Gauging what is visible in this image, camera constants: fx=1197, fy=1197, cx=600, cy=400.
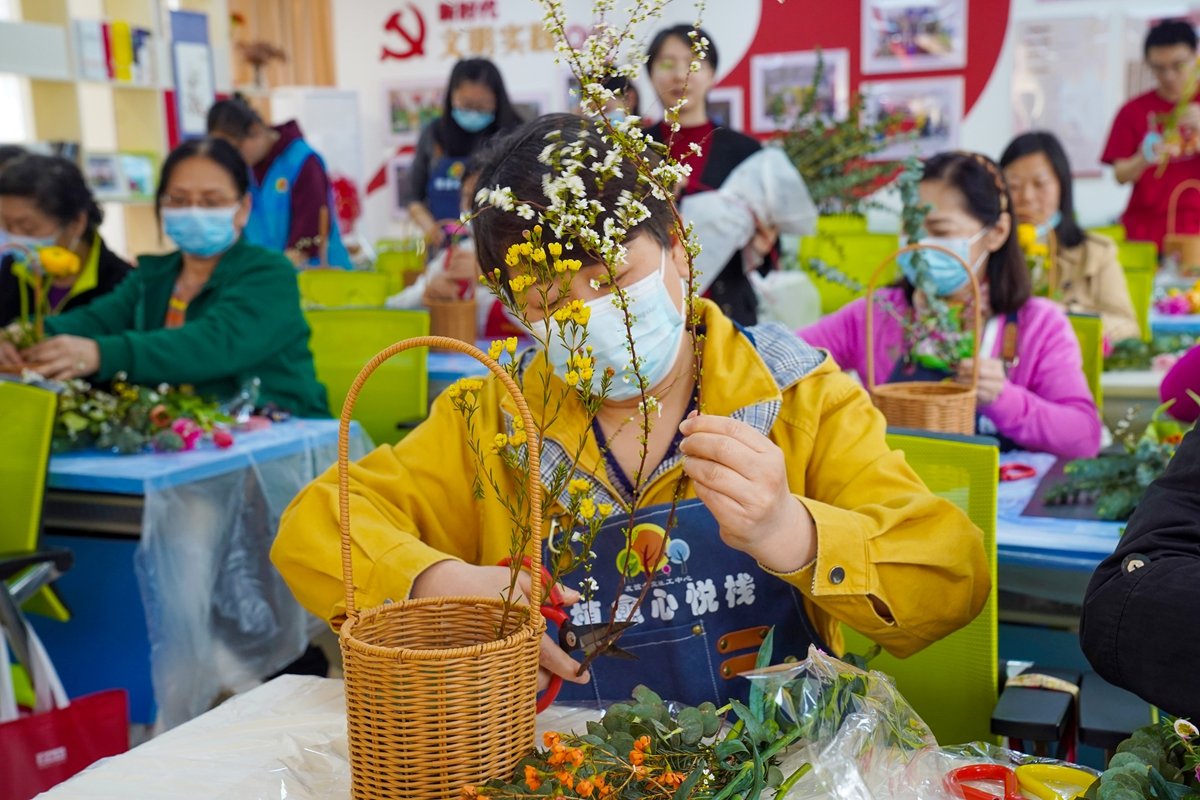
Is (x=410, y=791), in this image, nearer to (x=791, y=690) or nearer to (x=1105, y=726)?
(x=791, y=690)

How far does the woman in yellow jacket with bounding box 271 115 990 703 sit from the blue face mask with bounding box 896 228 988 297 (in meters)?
1.41

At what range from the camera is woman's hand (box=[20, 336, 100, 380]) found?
328cm

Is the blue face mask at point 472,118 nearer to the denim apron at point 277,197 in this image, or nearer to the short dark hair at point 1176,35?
the denim apron at point 277,197

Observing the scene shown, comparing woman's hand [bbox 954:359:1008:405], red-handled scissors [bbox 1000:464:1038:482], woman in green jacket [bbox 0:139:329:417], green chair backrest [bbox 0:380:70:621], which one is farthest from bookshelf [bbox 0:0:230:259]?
red-handled scissors [bbox 1000:464:1038:482]

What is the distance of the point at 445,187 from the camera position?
→ 5895 mm

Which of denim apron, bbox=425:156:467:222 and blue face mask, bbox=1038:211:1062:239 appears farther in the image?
denim apron, bbox=425:156:467:222

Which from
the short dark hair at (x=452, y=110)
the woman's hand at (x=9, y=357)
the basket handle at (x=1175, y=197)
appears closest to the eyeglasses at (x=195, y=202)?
the woman's hand at (x=9, y=357)

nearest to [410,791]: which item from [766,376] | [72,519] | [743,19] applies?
[766,376]

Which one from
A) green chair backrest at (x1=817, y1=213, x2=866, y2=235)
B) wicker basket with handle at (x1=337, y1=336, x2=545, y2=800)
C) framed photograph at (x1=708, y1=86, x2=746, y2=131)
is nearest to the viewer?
wicker basket with handle at (x1=337, y1=336, x2=545, y2=800)

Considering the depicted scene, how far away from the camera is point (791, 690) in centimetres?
119

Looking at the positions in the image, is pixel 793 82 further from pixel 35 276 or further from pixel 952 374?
pixel 35 276

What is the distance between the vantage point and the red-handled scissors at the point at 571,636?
1.25 metres

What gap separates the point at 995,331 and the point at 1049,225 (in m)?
1.63

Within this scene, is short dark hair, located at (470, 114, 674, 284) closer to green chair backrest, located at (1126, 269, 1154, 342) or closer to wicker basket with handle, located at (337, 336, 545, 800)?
wicker basket with handle, located at (337, 336, 545, 800)
